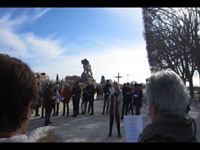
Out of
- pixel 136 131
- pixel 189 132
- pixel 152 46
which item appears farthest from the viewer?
pixel 152 46

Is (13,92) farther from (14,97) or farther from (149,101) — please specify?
(149,101)

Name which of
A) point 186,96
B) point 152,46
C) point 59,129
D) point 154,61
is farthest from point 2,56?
point 154,61

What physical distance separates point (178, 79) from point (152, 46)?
22.8m

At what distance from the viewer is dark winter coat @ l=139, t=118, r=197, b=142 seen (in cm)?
117

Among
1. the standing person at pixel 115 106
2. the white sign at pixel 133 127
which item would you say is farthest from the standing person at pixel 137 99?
the white sign at pixel 133 127

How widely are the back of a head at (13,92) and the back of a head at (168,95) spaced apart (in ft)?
2.88

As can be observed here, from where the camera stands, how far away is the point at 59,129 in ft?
23.6

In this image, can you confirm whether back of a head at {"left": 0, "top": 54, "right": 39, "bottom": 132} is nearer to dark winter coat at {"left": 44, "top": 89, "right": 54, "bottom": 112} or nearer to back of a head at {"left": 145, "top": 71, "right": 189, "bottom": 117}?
back of a head at {"left": 145, "top": 71, "right": 189, "bottom": 117}

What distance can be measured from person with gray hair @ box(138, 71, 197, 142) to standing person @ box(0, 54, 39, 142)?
2.64ft

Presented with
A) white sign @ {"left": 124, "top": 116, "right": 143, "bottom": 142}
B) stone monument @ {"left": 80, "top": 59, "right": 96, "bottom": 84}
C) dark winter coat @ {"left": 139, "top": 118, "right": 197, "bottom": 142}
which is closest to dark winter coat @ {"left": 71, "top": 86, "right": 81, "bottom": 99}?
white sign @ {"left": 124, "top": 116, "right": 143, "bottom": 142}

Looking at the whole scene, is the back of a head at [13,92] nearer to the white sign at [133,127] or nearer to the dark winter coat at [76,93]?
the white sign at [133,127]

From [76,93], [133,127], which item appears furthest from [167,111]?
[76,93]

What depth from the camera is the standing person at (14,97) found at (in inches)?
37.2
